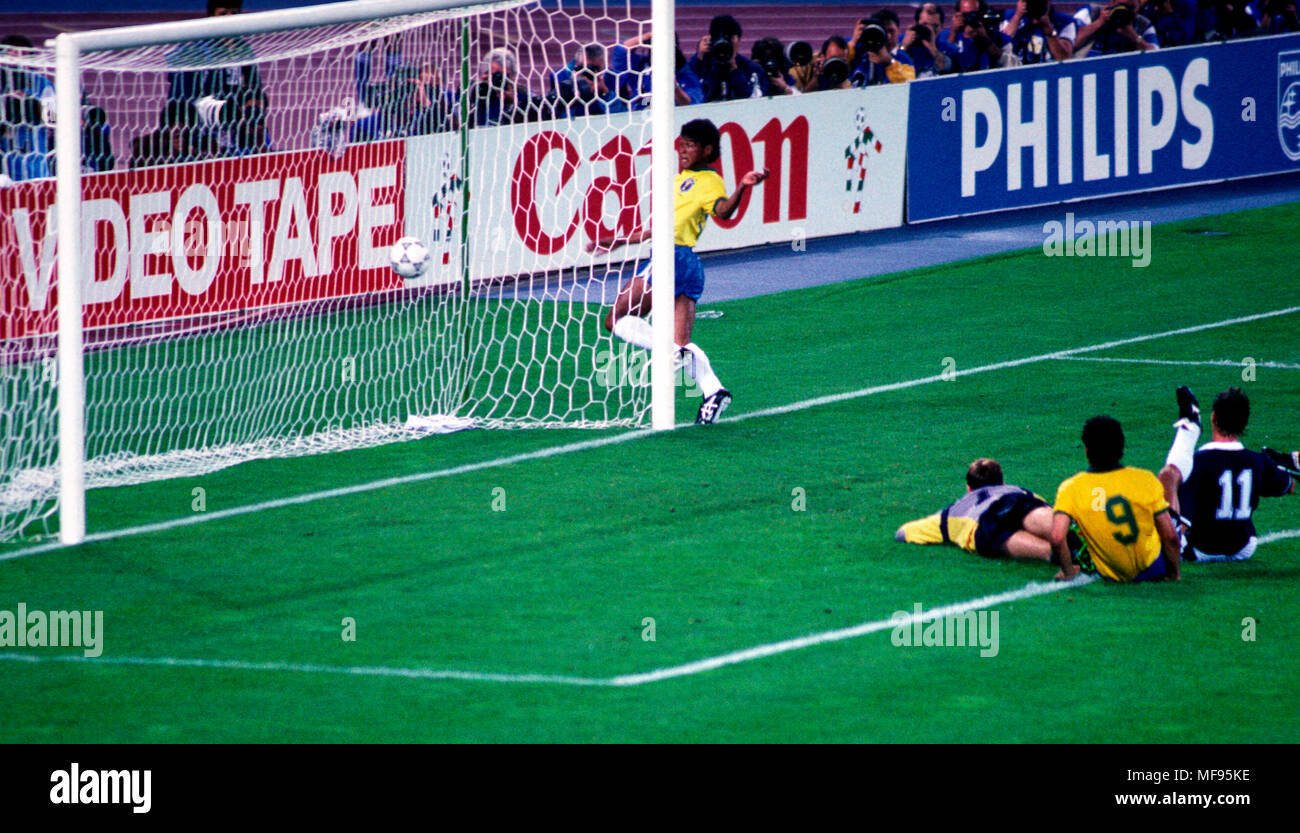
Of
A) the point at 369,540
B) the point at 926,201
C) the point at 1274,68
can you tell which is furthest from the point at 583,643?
the point at 1274,68

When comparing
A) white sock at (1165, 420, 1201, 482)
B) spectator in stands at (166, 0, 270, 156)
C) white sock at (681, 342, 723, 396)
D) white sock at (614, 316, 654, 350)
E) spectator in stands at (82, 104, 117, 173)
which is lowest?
white sock at (1165, 420, 1201, 482)

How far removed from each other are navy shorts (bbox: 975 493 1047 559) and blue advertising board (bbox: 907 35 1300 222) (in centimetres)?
1168

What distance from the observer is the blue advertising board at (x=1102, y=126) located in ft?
67.7

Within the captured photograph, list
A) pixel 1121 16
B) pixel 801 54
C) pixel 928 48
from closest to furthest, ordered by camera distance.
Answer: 1. pixel 801 54
2. pixel 928 48
3. pixel 1121 16

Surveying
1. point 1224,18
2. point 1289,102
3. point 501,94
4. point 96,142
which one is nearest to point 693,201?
point 501,94

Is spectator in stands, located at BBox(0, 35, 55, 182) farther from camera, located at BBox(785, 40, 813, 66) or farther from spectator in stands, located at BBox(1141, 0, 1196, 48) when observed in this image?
spectator in stands, located at BBox(1141, 0, 1196, 48)

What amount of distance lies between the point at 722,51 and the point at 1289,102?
854cm

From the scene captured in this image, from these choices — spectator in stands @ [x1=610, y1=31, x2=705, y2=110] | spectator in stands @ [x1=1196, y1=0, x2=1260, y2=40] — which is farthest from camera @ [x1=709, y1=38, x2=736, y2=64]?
spectator in stands @ [x1=1196, y1=0, x2=1260, y2=40]

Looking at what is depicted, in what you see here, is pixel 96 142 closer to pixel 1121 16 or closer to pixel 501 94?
pixel 501 94

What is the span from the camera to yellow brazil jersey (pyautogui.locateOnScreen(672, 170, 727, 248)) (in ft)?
40.5

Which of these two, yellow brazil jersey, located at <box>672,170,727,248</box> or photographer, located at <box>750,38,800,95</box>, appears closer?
yellow brazil jersey, located at <box>672,170,727,248</box>

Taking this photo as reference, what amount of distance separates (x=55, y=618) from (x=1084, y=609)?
14.4ft

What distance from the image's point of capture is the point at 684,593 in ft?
28.2
